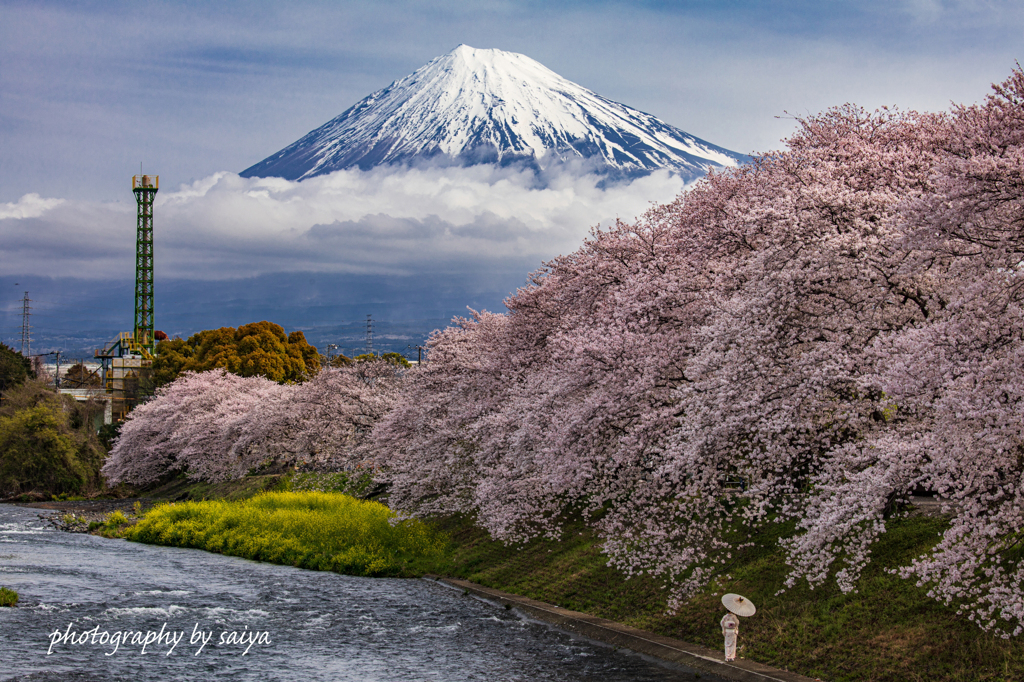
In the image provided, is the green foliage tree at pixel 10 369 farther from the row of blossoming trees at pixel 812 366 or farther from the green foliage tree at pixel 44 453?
the row of blossoming trees at pixel 812 366

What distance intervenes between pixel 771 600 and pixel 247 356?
66034mm

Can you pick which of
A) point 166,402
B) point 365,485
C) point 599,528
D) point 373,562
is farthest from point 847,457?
point 166,402

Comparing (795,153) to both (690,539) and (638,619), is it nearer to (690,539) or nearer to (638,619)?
(690,539)

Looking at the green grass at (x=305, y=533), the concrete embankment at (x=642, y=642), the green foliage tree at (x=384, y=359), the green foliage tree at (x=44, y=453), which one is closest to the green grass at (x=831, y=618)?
the concrete embankment at (x=642, y=642)

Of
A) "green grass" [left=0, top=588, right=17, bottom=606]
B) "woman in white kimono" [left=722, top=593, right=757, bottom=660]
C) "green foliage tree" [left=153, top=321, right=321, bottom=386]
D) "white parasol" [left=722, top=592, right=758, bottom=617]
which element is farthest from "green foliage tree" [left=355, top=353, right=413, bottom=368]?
"white parasol" [left=722, top=592, right=758, bottom=617]

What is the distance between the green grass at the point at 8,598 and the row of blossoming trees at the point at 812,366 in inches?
559

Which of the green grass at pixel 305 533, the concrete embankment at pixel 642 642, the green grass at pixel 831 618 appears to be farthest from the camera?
the green grass at pixel 305 533

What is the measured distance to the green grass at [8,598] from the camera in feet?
77.3

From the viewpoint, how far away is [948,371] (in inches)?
453

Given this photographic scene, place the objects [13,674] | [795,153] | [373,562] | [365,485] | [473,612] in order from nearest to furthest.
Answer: [13,674]
[795,153]
[473,612]
[373,562]
[365,485]

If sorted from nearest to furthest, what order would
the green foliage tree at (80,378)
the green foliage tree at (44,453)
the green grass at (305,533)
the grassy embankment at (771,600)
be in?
the grassy embankment at (771,600), the green grass at (305,533), the green foliage tree at (44,453), the green foliage tree at (80,378)

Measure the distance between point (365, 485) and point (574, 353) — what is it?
25.6 metres

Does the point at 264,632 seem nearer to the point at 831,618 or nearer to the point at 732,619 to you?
the point at 732,619

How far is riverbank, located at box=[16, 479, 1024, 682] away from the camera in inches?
553
